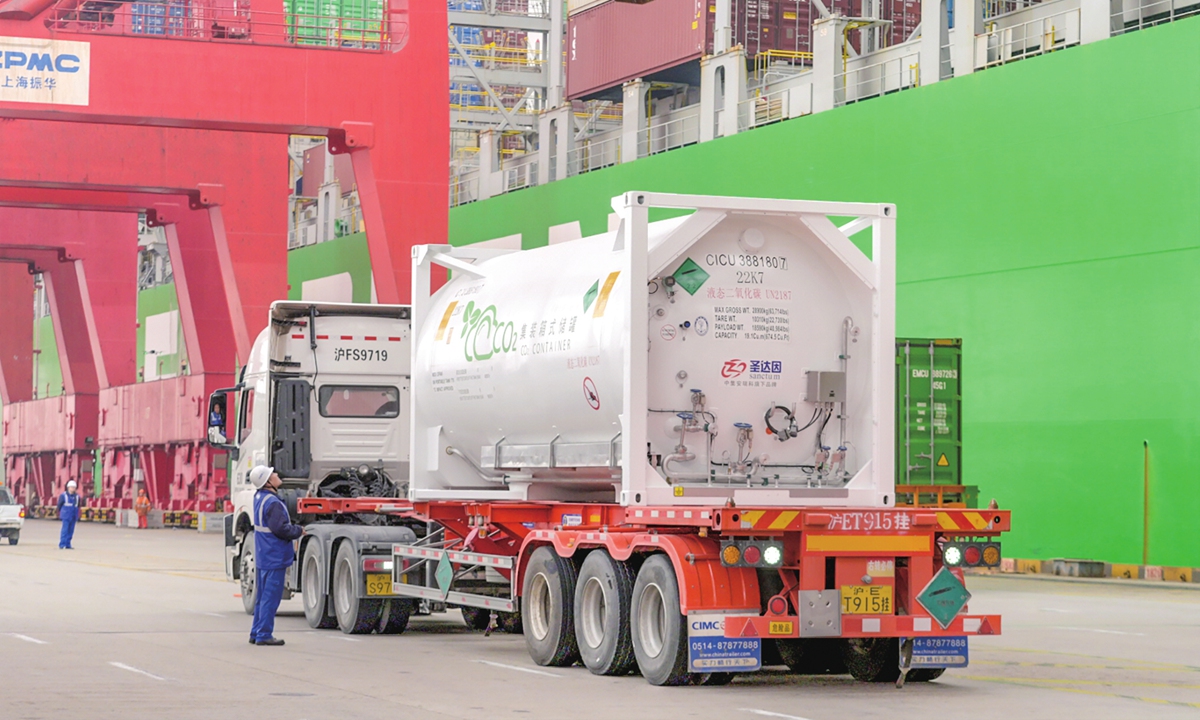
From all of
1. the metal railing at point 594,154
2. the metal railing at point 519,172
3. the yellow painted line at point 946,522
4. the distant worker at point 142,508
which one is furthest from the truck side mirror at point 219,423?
the distant worker at point 142,508

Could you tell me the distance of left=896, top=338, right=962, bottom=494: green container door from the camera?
25859 millimetres

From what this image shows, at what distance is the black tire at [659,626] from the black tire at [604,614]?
11cm

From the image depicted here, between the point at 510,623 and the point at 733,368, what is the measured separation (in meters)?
6.05

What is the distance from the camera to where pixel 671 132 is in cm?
4481

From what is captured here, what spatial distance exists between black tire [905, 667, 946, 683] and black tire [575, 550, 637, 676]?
2.19 m

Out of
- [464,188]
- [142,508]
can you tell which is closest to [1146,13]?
[464,188]

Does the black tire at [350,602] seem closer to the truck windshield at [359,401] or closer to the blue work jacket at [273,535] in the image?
the blue work jacket at [273,535]

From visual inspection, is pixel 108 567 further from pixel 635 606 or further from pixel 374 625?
pixel 635 606

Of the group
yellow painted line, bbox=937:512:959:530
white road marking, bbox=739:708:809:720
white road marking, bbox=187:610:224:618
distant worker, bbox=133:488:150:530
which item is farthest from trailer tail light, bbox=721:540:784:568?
distant worker, bbox=133:488:150:530

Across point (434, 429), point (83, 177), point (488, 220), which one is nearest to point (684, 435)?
point (434, 429)

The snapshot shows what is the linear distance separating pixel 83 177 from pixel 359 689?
32.1 meters

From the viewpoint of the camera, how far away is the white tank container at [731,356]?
13500 mm

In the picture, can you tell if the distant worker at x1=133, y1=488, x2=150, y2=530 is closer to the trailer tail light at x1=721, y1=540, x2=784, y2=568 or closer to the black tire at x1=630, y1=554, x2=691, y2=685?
the black tire at x1=630, y1=554, x2=691, y2=685

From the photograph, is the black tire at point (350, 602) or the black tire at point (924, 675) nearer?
the black tire at point (924, 675)
